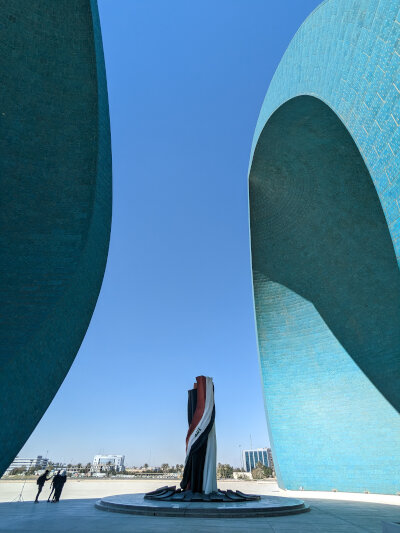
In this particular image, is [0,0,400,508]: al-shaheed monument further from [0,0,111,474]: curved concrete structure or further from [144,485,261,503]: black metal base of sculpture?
[144,485,261,503]: black metal base of sculpture

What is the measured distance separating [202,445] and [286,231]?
8.35 m

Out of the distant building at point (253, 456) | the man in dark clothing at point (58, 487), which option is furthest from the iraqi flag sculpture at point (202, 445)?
the distant building at point (253, 456)

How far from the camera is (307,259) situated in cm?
1295

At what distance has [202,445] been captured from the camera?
8.24 metres

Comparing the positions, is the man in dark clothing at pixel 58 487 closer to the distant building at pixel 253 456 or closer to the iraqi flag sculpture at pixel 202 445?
the iraqi flag sculpture at pixel 202 445

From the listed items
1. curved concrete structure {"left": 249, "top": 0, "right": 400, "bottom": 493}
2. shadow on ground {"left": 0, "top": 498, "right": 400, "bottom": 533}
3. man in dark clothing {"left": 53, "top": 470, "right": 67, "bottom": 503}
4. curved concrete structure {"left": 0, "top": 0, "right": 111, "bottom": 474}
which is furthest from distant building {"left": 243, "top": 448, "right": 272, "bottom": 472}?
shadow on ground {"left": 0, "top": 498, "right": 400, "bottom": 533}

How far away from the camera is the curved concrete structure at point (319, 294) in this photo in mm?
10148

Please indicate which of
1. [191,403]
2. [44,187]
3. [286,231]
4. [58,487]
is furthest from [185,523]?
[286,231]

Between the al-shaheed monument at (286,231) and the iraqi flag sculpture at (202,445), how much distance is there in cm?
439

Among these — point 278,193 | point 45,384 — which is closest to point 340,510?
point 45,384

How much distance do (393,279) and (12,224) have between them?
12.0 meters

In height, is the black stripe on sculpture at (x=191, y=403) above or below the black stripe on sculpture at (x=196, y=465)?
above

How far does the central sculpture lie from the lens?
24.6ft

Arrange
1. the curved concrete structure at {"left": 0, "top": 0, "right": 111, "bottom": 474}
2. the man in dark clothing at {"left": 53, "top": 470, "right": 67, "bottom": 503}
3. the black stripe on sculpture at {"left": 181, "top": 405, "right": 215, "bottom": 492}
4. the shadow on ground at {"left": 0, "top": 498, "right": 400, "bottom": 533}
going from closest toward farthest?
1. the shadow on ground at {"left": 0, "top": 498, "right": 400, "bottom": 533}
2. the black stripe on sculpture at {"left": 181, "top": 405, "right": 215, "bottom": 492}
3. the curved concrete structure at {"left": 0, "top": 0, "right": 111, "bottom": 474}
4. the man in dark clothing at {"left": 53, "top": 470, "right": 67, "bottom": 503}
